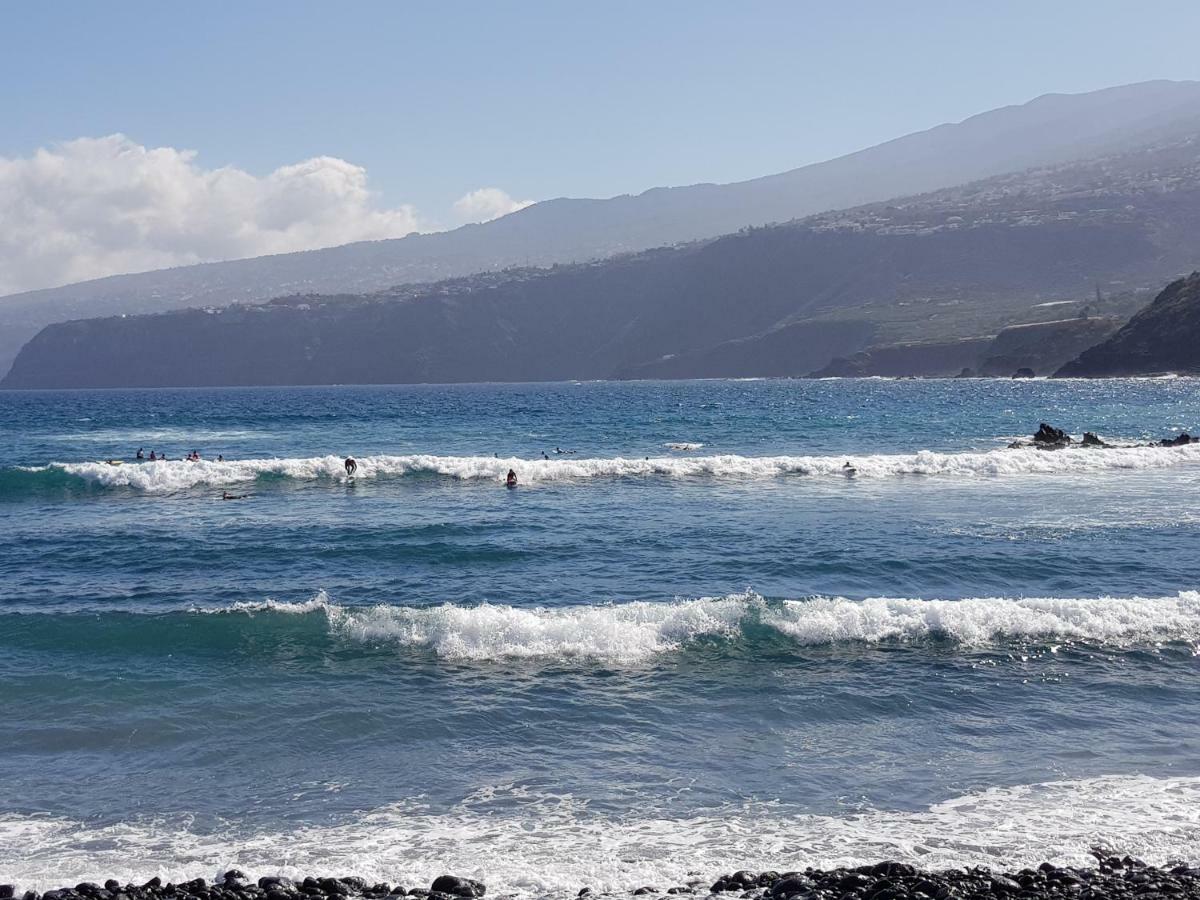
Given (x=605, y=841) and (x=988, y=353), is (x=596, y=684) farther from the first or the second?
(x=988, y=353)

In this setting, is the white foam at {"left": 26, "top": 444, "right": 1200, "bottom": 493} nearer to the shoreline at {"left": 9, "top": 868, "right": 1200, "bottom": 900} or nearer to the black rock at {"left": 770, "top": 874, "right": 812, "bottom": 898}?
the shoreline at {"left": 9, "top": 868, "right": 1200, "bottom": 900}

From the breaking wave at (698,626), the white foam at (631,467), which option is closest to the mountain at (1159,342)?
the white foam at (631,467)

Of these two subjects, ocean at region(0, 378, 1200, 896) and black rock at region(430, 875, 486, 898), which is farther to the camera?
ocean at region(0, 378, 1200, 896)

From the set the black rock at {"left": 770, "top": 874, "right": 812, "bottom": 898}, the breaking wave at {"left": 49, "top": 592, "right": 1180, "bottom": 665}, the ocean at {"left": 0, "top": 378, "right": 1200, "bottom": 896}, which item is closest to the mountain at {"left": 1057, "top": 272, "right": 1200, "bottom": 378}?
the ocean at {"left": 0, "top": 378, "right": 1200, "bottom": 896}

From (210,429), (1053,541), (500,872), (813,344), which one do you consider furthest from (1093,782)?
(813,344)

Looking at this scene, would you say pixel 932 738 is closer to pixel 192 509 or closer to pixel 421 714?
pixel 421 714

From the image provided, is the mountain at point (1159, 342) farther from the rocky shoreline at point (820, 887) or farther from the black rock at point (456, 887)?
the black rock at point (456, 887)

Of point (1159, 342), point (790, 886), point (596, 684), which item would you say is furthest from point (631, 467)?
point (1159, 342)

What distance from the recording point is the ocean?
1114 centimetres

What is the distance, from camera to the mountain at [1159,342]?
4633 inches

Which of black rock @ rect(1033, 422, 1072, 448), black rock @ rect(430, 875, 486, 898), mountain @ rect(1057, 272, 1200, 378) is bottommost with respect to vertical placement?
black rock @ rect(1033, 422, 1072, 448)

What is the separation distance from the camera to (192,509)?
117ft

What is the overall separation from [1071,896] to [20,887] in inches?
405

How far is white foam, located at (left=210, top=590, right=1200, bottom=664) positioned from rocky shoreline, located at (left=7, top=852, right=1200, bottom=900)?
7586mm
